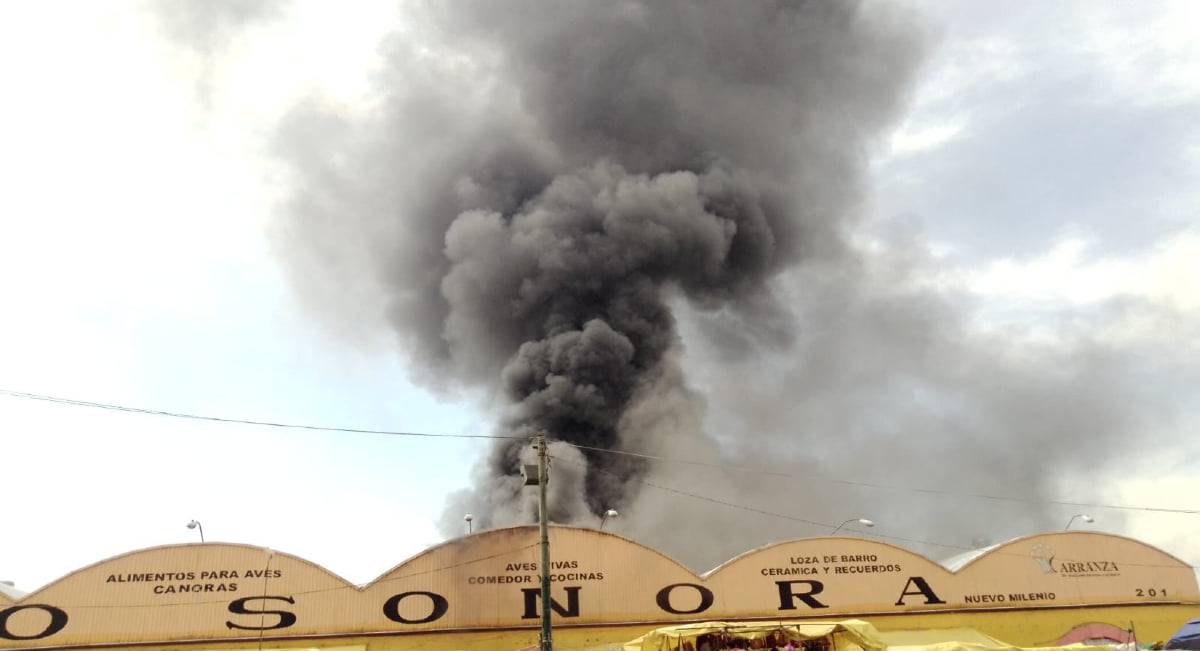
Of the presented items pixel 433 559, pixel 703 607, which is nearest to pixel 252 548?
pixel 433 559

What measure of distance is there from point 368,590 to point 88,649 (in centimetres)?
563

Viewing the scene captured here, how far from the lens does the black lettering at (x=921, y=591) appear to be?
19.5 m

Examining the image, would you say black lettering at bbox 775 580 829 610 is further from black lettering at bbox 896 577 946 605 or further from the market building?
black lettering at bbox 896 577 946 605

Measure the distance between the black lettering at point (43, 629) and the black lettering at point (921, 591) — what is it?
1853cm

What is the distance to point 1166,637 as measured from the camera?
2011 cm

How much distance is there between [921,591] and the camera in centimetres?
1955

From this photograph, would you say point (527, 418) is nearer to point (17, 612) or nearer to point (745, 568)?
point (745, 568)

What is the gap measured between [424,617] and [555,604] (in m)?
2.86

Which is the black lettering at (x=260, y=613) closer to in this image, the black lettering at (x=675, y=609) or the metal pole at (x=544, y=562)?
the metal pole at (x=544, y=562)

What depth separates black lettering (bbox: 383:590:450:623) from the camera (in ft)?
58.2

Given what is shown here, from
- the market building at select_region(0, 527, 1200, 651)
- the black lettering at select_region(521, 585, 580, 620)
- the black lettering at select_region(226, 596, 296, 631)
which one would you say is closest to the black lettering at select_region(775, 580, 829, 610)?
the market building at select_region(0, 527, 1200, 651)

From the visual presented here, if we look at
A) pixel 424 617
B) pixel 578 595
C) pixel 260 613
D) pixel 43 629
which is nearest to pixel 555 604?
pixel 578 595

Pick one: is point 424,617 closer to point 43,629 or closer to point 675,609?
point 675,609

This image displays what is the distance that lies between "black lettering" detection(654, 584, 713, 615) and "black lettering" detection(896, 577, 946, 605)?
473cm
